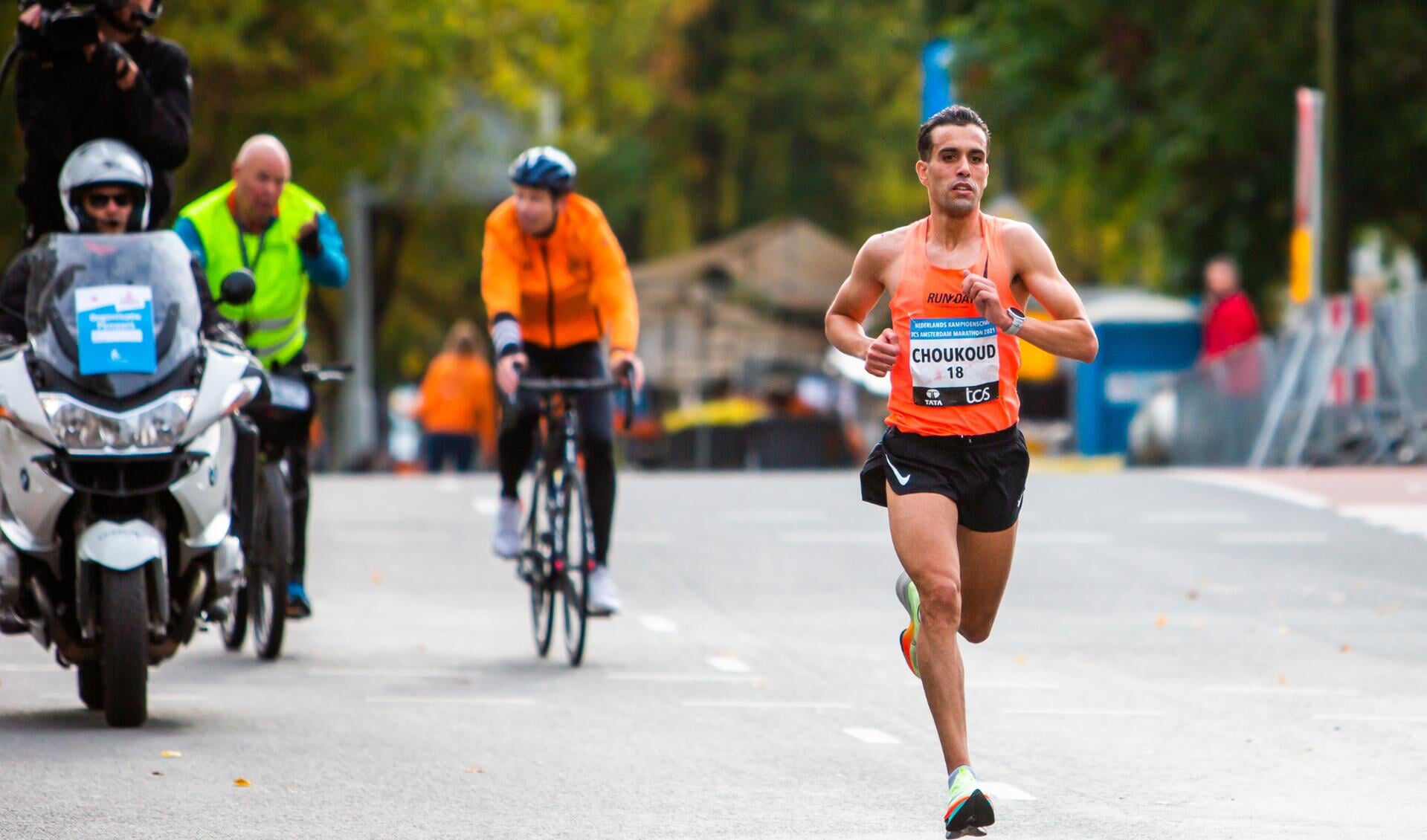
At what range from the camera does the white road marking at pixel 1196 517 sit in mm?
17234

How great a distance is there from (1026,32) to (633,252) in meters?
26.4

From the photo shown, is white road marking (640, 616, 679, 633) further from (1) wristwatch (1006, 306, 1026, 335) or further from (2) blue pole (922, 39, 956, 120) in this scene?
(2) blue pole (922, 39, 956, 120)

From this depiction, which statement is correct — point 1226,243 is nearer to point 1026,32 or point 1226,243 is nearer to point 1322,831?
point 1026,32

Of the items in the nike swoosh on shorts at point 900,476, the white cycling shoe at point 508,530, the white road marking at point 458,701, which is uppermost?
the nike swoosh on shorts at point 900,476

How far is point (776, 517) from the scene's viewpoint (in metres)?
18.1

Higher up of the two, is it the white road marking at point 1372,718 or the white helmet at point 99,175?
the white helmet at point 99,175

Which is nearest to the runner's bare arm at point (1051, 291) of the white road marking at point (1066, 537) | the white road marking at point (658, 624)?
the white road marking at point (658, 624)

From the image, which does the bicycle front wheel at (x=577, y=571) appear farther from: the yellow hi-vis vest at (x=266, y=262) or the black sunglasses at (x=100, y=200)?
the black sunglasses at (x=100, y=200)

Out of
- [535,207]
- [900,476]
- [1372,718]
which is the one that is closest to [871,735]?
[1372,718]

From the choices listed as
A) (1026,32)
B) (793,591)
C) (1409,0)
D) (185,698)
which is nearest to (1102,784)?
(185,698)

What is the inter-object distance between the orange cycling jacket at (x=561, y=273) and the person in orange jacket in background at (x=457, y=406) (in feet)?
48.9

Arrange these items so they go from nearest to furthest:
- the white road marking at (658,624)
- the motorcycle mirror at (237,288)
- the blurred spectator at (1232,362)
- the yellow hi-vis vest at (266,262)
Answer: the motorcycle mirror at (237,288) → the yellow hi-vis vest at (266,262) → the white road marking at (658,624) → the blurred spectator at (1232,362)

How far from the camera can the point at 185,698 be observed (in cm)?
977

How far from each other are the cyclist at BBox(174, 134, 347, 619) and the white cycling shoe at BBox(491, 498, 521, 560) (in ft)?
2.75
